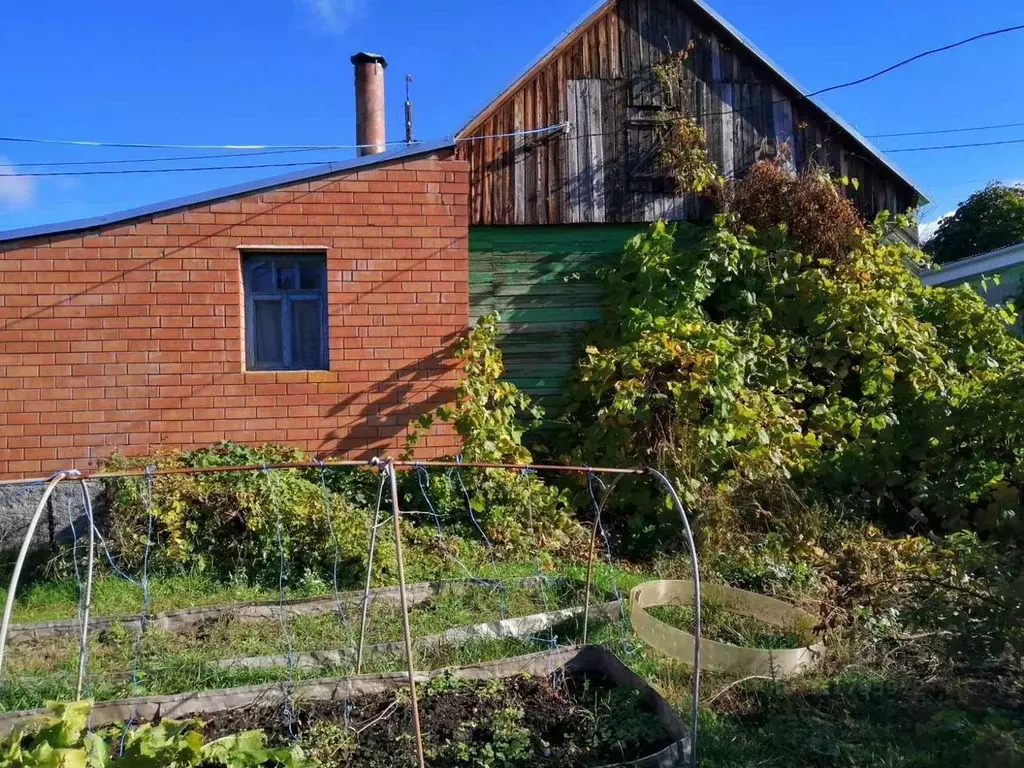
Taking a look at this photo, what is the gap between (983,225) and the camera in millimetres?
25234

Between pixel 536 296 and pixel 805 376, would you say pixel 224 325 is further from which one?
pixel 805 376

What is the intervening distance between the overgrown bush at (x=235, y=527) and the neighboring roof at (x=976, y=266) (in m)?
8.88

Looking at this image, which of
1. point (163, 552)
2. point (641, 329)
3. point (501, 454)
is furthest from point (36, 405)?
point (641, 329)

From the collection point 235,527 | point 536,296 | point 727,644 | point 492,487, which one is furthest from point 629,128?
point 727,644

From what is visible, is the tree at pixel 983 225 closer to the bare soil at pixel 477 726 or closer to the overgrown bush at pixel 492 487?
the overgrown bush at pixel 492 487

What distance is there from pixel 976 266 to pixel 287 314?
9201 millimetres

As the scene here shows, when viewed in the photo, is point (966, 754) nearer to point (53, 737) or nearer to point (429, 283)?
point (53, 737)

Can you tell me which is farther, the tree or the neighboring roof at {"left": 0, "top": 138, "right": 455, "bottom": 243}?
the tree

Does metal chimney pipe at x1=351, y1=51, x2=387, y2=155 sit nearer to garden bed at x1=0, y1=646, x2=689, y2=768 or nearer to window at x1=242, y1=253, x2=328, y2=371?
window at x1=242, y1=253, x2=328, y2=371

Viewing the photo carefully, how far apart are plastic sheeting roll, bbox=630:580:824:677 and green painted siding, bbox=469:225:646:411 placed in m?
3.32

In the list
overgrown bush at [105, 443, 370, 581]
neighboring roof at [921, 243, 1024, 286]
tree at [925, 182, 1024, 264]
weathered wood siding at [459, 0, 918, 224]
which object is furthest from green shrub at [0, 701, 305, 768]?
tree at [925, 182, 1024, 264]

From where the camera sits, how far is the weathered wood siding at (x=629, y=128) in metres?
8.23

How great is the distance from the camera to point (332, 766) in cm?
332

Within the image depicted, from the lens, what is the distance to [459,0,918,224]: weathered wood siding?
8.23m
